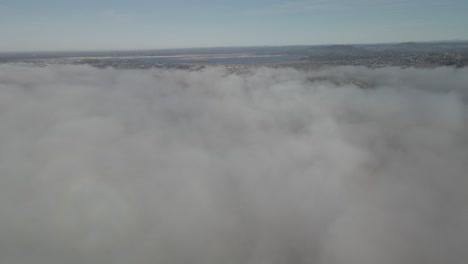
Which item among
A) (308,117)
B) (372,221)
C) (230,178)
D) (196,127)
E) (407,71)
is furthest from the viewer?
(407,71)

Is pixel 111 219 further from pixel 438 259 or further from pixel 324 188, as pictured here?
pixel 438 259

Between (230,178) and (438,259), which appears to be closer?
(438,259)

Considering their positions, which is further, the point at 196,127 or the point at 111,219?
the point at 196,127

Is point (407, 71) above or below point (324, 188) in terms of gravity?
above

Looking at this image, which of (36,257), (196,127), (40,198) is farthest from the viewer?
(196,127)

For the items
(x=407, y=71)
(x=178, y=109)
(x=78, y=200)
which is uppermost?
(x=407, y=71)

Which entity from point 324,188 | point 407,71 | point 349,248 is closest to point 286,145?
point 324,188

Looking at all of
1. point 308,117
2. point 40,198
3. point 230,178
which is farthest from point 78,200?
point 308,117

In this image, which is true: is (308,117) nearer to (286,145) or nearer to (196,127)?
(286,145)

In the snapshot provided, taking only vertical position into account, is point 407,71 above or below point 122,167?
above

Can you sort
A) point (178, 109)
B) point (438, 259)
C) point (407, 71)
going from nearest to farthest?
point (438, 259), point (178, 109), point (407, 71)
